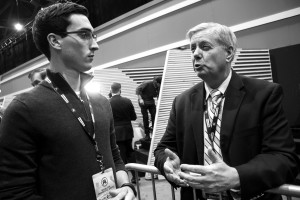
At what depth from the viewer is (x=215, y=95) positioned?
1.67 meters

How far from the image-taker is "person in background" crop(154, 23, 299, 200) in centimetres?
124

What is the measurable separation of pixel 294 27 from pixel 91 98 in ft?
17.5

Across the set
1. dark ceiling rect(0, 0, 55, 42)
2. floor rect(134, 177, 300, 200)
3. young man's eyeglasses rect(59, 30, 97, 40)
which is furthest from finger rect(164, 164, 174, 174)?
dark ceiling rect(0, 0, 55, 42)

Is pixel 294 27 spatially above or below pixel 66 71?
above

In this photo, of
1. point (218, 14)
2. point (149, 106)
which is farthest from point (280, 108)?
point (218, 14)

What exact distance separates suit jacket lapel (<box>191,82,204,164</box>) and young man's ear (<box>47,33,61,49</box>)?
→ 85 cm

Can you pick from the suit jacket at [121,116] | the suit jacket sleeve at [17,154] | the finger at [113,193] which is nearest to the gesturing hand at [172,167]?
the finger at [113,193]

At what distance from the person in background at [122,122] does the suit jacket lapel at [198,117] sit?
364 centimetres

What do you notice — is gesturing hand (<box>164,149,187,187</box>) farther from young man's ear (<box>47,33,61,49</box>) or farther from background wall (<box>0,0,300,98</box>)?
background wall (<box>0,0,300,98</box>)

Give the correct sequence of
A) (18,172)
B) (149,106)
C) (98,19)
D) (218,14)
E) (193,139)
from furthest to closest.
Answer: (98,19) < (218,14) < (149,106) < (193,139) < (18,172)

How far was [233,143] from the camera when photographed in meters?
1.46

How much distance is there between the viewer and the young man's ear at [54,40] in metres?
1.34

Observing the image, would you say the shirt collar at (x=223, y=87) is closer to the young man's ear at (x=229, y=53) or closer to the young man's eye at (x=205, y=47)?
the young man's ear at (x=229, y=53)

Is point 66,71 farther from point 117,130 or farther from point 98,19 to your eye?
point 98,19
